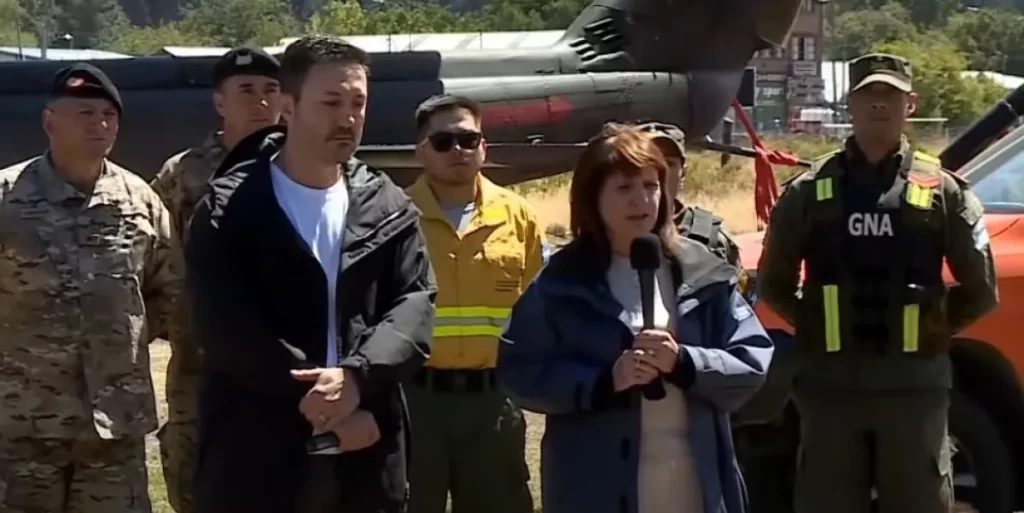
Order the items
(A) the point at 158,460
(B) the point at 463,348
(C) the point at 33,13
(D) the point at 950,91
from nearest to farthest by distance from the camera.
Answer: (B) the point at 463,348
(A) the point at 158,460
(D) the point at 950,91
(C) the point at 33,13

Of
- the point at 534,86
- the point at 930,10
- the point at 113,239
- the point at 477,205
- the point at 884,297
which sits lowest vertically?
the point at 884,297

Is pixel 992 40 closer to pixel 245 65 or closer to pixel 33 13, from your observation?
pixel 33 13

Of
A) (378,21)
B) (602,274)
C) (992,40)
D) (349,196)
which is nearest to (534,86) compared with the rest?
(602,274)

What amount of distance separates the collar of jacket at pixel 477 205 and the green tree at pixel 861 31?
120 metres

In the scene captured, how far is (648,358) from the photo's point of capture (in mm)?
3799

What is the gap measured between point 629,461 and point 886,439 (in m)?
1.56

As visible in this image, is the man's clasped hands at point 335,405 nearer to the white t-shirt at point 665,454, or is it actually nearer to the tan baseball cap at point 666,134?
the white t-shirt at point 665,454

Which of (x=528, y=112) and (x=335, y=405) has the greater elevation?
(x=528, y=112)

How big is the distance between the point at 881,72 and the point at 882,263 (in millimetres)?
658

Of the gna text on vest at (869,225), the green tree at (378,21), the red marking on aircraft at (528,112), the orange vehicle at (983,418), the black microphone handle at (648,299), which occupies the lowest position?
the orange vehicle at (983,418)

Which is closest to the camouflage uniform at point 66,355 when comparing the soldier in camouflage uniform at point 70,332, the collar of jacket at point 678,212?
the soldier in camouflage uniform at point 70,332

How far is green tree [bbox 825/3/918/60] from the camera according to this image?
418 feet

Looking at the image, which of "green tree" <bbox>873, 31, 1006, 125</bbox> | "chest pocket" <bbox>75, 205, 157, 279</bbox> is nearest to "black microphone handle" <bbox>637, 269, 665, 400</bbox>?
"chest pocket" <bbox>75, 205, 157, 279</bbox>

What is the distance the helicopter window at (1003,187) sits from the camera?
22.3ft
